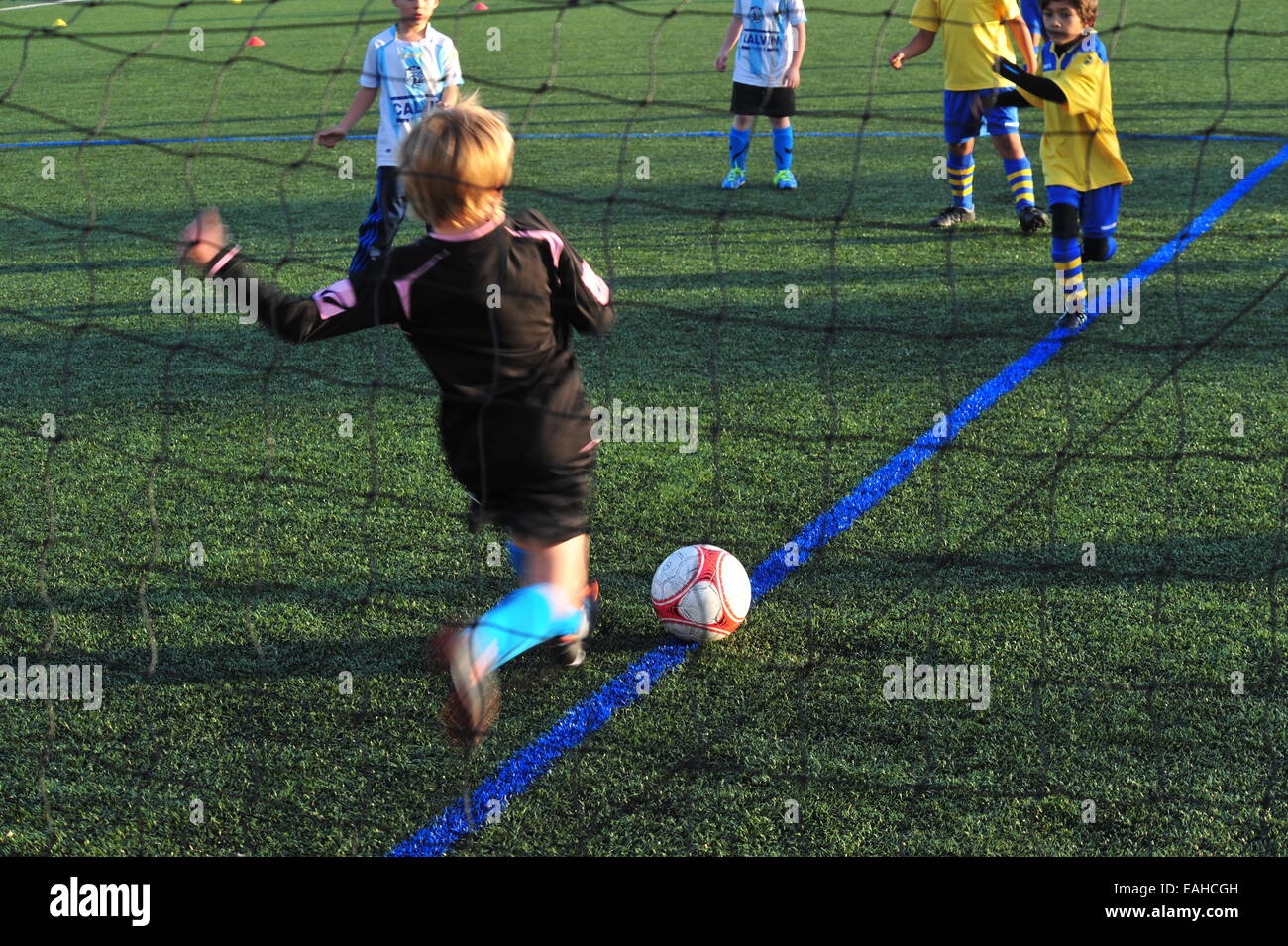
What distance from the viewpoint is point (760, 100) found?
795cm

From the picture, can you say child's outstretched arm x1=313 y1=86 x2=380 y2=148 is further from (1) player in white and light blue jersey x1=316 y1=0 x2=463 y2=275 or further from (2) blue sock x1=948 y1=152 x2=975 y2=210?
(2) blue sock x1=948 y1=152 x2=975 y2=210

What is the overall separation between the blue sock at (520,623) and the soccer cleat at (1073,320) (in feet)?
10.8

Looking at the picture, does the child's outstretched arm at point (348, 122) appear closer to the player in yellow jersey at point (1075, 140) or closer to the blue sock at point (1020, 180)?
the player in yellow jersey at point (1075, 140)

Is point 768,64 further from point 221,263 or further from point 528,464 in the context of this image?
point 221,263

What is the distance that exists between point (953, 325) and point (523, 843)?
11.9ft

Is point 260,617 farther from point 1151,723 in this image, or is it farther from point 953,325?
point 953,325

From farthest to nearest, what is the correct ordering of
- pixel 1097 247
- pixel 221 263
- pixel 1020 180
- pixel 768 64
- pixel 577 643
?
pixel 768 64
pixel 1020 180
pixel 1097 247
pixel 577 643
pixel 221 263

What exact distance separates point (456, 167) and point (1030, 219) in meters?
5.00

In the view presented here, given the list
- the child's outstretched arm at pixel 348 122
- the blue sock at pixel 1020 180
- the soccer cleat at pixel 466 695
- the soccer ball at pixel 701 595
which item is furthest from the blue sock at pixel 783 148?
the soccer cleat at pixel 466 695

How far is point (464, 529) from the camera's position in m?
3.78

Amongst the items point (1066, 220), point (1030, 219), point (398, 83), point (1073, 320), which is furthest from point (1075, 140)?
point (398, 83)

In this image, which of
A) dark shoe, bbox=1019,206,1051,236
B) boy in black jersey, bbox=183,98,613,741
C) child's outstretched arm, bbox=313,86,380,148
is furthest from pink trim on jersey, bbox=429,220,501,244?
dark shoe, bbox=1019,206,1051,236

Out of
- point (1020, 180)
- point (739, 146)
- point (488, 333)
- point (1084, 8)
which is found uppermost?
point (739, 146)

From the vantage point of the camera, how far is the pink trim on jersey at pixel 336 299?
249 cm
